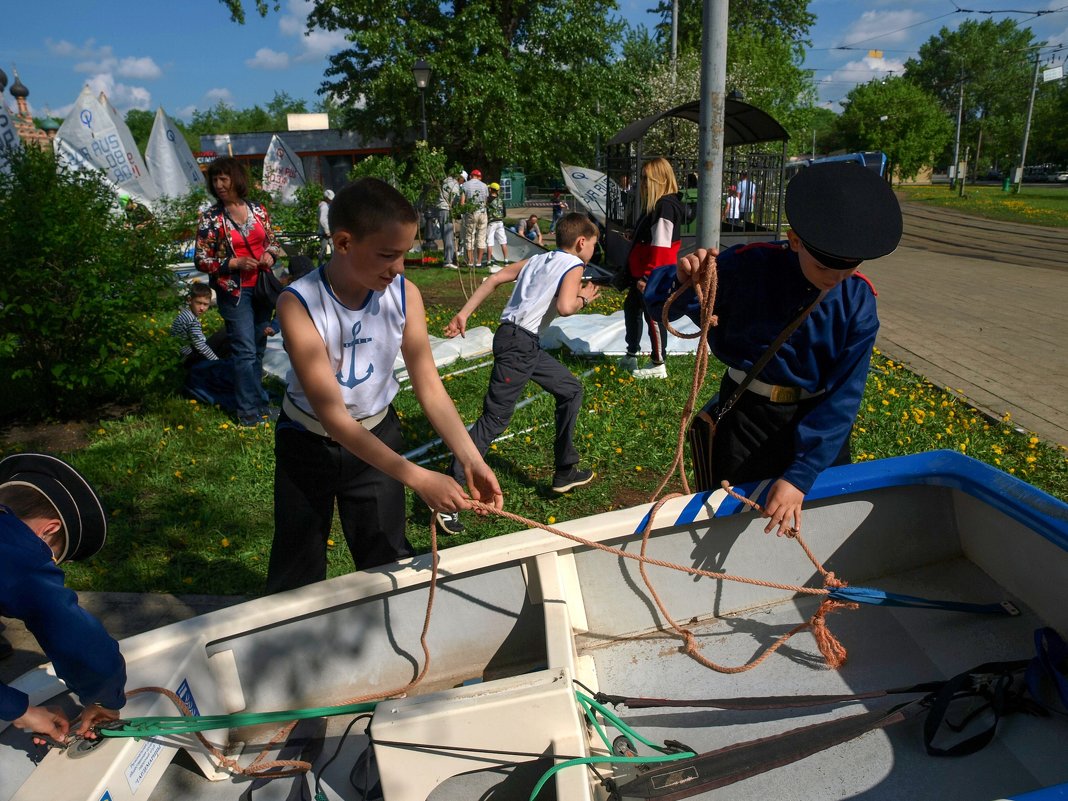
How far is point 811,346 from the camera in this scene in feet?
7.89

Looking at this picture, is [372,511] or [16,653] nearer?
[372,511]

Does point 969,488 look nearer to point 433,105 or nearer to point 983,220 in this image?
point 433,105

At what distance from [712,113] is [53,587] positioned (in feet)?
16.3

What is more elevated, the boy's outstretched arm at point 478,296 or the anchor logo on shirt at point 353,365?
the anchor logo on shirt at point 353,365

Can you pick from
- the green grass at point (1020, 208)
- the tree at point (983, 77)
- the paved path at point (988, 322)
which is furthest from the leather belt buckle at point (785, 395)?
the tree at point (983, 77)

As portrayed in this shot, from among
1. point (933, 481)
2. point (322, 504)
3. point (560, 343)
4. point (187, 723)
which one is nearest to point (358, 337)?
point (322, 504)

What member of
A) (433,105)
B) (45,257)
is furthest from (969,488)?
(433,105)

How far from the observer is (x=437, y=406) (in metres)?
2.51

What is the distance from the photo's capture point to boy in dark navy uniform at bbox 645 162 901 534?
2111 mm

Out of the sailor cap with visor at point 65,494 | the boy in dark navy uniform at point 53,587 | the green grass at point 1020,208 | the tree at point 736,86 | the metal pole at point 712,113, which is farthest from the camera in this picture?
the green grass at point 1020,208

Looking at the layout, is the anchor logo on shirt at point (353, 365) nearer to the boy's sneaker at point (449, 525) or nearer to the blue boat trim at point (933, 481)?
the blue boat trim at point (933, 481)

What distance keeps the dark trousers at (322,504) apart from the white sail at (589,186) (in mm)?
13561

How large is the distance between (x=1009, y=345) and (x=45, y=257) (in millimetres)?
8945

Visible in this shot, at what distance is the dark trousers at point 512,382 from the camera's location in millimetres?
4223
